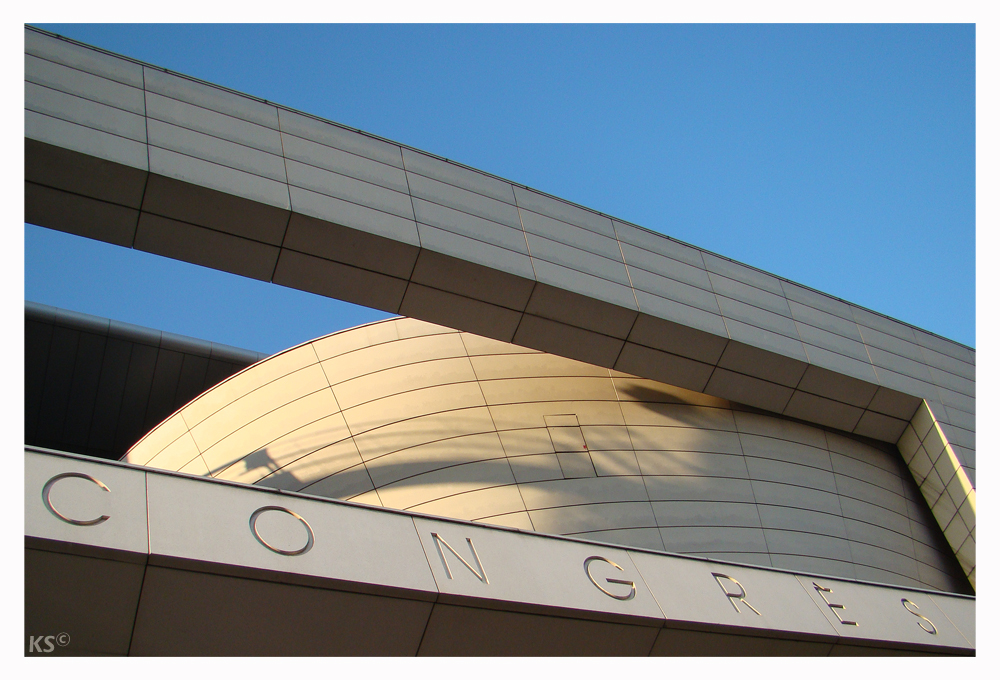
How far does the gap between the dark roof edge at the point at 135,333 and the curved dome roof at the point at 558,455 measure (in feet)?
18.2

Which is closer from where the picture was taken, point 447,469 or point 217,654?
point 217,654

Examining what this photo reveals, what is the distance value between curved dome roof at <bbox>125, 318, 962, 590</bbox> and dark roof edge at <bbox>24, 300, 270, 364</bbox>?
18.2 feet

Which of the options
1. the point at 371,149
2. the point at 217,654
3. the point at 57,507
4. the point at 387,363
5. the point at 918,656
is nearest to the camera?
the point at 57,507

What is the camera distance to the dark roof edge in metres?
17.5

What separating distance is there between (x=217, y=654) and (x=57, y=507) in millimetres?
1680

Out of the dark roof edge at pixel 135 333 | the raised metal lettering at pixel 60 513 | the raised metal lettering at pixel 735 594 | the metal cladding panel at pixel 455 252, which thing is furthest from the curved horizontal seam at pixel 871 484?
the dark roof edge at pixel 135 333

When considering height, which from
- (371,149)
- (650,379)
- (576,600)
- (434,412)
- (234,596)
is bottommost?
(234,596)

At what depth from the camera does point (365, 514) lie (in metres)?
7.66

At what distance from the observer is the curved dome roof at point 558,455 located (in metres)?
11.7

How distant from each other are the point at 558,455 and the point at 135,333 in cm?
1076

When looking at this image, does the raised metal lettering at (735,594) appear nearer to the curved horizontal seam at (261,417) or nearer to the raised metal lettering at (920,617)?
the raised metal lettering at (920,617)

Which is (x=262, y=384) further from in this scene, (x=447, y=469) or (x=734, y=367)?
(x=734, y=367)

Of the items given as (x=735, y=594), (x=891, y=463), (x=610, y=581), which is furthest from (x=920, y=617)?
(x=891, y=463)

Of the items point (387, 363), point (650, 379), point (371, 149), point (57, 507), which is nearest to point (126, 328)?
point (387, 363)
